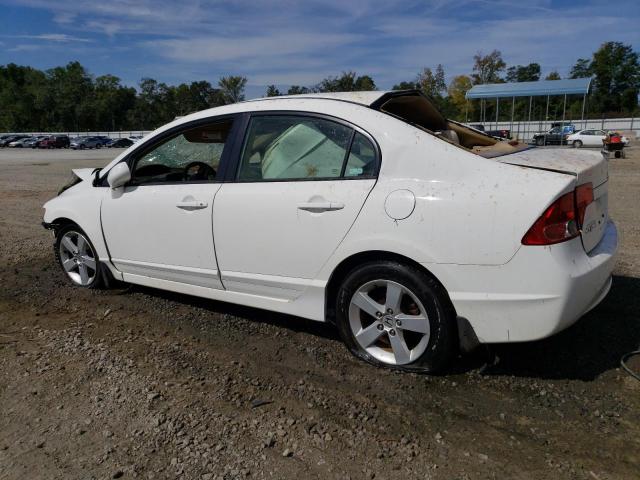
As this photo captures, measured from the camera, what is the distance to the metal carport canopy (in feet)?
117

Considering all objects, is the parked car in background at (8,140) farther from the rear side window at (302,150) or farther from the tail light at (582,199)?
the tail light at (582,199)

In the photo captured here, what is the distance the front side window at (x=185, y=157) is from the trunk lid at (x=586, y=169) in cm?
218

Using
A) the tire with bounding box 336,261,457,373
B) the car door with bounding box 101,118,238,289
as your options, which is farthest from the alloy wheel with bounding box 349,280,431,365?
the car door with bounding box 101,118,238,289

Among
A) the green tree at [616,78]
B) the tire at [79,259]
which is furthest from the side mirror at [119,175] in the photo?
the green tree at [616,78]

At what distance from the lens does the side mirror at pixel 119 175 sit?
4.21 meters

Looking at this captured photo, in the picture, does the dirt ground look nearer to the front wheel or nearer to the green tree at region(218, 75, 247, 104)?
the front wheel

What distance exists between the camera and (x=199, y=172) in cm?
428

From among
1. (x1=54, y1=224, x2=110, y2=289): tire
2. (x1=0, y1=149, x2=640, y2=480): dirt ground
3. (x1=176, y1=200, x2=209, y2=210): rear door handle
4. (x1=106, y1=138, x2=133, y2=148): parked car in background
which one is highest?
(x1=176, y1=200, x2=209, y2=210): rear door handle

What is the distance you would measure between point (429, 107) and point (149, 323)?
2.97m

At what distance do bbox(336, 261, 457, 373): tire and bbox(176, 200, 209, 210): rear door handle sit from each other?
1.22 m

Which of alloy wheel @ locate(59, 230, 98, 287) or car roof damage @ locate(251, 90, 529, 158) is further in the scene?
alloy wheel @ locate(59, 230, 98, 287)

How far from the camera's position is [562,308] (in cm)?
273

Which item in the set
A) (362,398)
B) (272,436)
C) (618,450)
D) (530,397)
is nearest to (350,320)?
(362,398)

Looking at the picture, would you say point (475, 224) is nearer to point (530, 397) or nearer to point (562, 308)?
point (562, 308)
